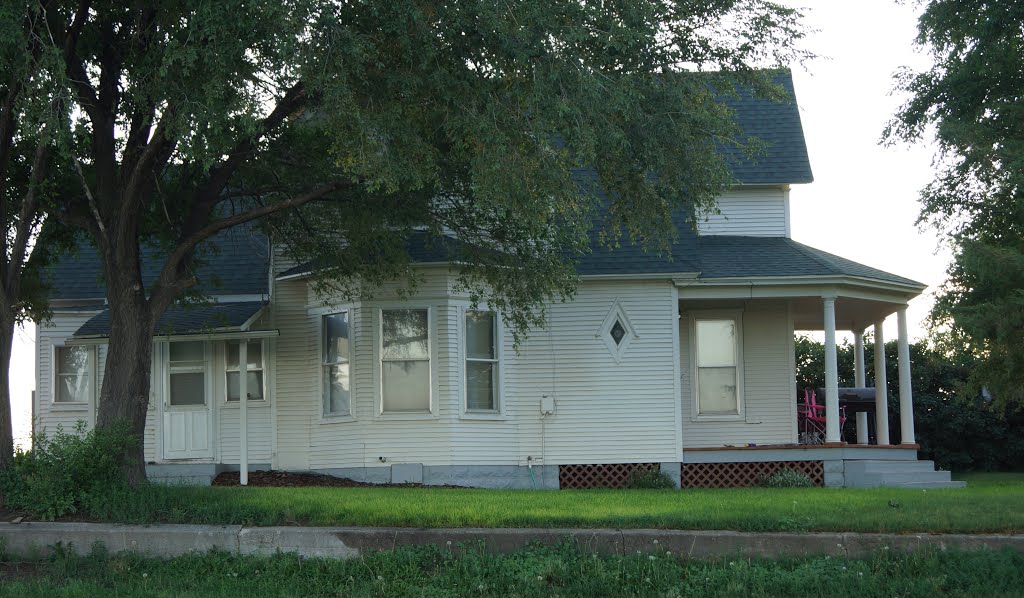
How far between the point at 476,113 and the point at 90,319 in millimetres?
10985

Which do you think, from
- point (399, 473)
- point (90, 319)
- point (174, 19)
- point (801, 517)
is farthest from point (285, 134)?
point (801, 517)

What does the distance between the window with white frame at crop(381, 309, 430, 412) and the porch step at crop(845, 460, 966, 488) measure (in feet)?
22.4

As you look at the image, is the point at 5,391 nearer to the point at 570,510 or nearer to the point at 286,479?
the point at 286,479

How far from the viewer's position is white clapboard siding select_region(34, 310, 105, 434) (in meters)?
21.0

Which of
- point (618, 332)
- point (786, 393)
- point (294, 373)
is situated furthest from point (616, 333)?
point (294, 373)

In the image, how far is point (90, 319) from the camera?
20.8 metres

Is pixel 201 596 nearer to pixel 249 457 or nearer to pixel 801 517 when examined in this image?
pixel 801 517

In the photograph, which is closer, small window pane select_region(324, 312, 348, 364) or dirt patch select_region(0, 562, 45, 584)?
dirt patch select_region(0, 562, 45, 584)

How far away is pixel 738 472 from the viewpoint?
19.7 m

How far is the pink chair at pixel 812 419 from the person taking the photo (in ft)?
73.8

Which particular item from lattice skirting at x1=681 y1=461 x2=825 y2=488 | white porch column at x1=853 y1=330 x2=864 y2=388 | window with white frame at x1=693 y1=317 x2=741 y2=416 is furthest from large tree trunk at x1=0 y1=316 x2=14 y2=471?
white porch column at x1=853 y1=330 x2=864 y2=388

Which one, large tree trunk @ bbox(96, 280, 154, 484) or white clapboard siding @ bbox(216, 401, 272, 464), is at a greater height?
large tree trunk @ bbox(96, 280, 154, 484)

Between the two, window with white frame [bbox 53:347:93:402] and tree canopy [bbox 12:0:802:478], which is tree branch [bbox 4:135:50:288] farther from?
window with white frame [bbox 53:347:93:402]

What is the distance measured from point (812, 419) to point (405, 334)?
8.36 metres
